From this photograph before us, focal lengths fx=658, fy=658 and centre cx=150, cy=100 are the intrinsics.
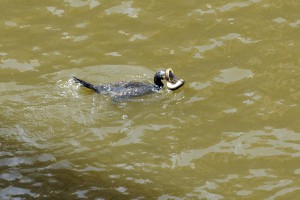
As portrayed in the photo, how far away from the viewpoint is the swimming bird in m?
10.2

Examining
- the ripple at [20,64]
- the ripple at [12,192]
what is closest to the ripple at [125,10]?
the ripple at [20,64]

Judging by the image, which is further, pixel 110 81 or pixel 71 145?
pixel 110 81

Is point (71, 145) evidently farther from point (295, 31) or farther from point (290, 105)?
point (295, 31)

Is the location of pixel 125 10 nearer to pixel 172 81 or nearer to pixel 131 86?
pixel 131 86

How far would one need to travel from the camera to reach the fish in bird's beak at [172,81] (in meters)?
10.2

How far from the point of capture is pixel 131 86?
33.9ft

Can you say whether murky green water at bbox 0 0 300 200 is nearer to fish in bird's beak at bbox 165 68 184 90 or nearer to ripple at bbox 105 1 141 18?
ripple at bbox 105 1 141 18

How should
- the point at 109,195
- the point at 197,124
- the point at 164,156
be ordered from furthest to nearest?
the point at 197,124, the point at 164,156, the point at 109,195

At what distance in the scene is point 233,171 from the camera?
8.63m

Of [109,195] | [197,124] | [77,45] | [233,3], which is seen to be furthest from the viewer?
[233,3]

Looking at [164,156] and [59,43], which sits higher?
[59,43]

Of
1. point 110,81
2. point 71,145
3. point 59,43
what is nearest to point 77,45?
point 59,43

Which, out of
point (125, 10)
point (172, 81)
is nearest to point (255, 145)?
point (172, 81)

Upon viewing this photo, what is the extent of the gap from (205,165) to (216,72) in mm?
2422
